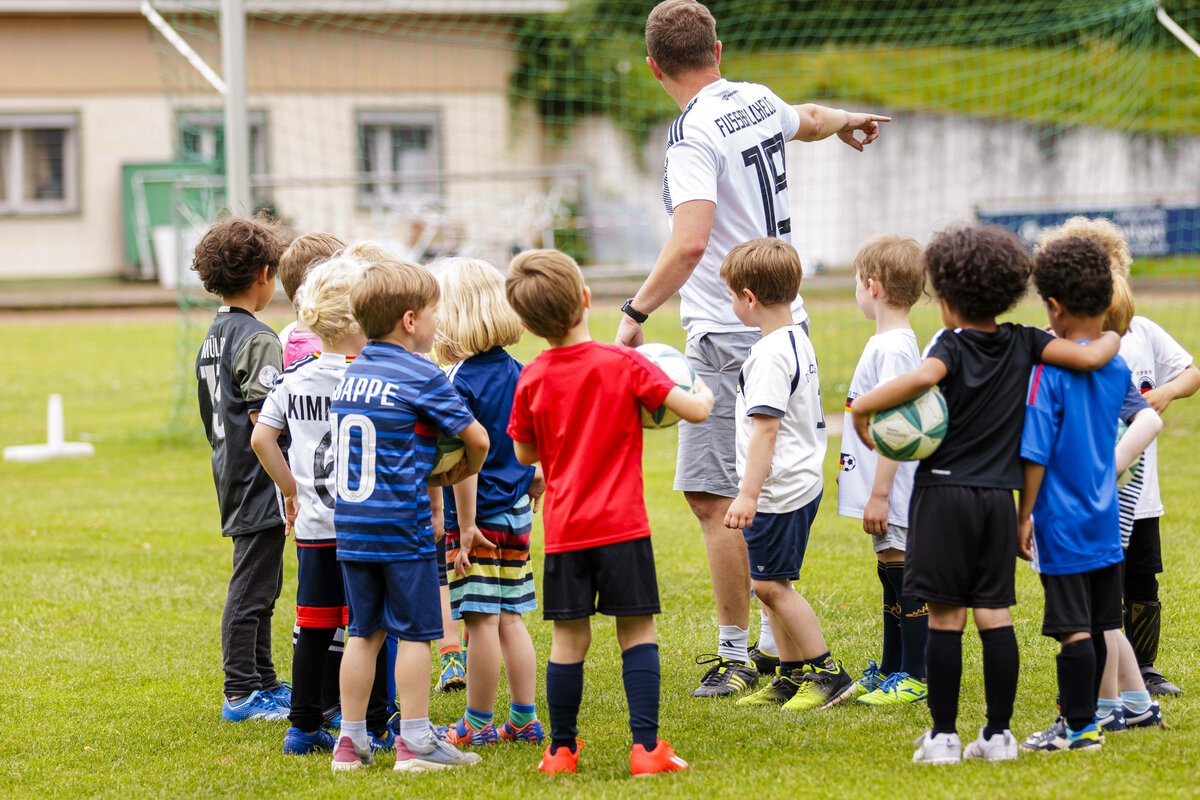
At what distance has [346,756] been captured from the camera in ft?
12.3

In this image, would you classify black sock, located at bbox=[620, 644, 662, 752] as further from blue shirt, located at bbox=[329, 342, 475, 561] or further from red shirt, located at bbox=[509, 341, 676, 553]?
blue shirt, located at bbox=[329, 342, 475, 561]

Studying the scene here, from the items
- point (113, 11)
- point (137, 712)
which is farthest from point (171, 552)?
point (113, 11)

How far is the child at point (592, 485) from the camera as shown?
3.49 metres

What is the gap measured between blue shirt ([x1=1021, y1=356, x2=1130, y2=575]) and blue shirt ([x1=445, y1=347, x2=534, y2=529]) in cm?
153

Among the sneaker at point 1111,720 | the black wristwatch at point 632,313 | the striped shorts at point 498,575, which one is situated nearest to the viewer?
the sneaker at point 1111,720

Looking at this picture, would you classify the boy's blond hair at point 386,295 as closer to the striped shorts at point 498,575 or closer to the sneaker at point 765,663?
the striped shorts at point 498,575

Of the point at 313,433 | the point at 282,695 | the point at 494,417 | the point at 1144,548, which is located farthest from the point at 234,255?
the point at 1144,548

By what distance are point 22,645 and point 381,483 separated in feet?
9.14

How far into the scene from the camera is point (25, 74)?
2392 centimetres

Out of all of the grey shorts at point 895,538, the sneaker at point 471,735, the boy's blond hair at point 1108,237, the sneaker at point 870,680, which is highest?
the boy's blond hair at point 1108,237

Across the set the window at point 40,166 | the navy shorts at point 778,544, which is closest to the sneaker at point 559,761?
the navy shorts at point 778,544

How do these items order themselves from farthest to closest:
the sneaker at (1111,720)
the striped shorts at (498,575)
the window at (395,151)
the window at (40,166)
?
1. the window at (40,166)
2. the window at (395,151)
3. the striped shorts at (498,575)
4. the sneaker at (1111,720)

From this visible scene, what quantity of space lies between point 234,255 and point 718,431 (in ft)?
5.94

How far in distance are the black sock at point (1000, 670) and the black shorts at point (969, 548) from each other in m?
0.09
